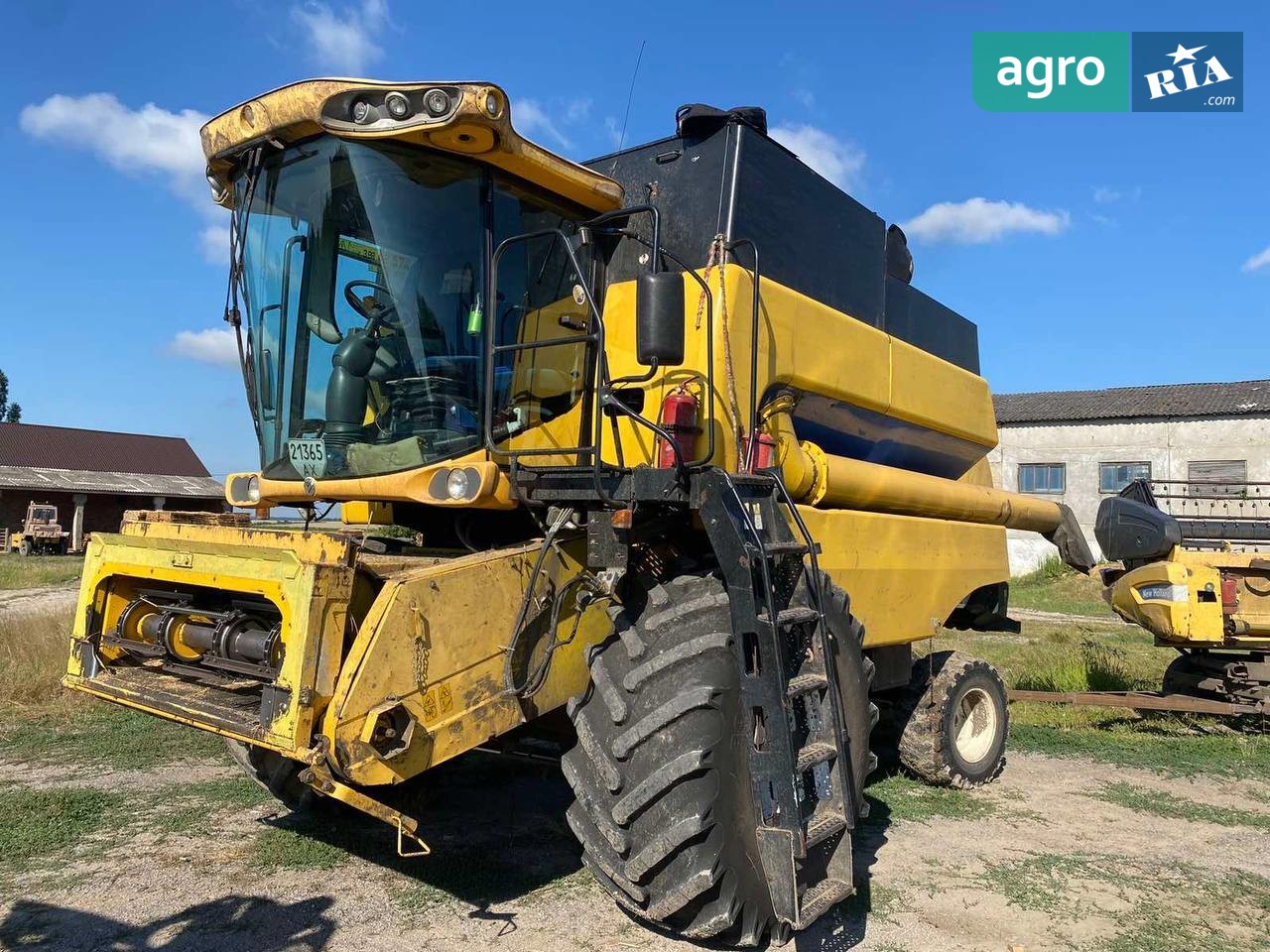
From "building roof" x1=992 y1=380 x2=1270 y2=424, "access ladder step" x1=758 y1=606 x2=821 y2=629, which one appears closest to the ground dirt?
"access ladder step" x1=758 y1=606 x2=821 y2=629

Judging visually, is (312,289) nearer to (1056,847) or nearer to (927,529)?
(927,529)

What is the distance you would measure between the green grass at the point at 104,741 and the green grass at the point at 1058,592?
1840 cm

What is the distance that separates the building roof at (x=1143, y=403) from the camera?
91.5 ft

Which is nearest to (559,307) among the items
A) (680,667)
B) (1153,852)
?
(680,667)

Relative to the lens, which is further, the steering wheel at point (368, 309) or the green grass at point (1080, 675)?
the green grass at point (1080, 675)

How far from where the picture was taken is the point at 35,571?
25844 millimetres

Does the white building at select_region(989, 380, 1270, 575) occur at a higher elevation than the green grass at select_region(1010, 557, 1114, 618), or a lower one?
higher

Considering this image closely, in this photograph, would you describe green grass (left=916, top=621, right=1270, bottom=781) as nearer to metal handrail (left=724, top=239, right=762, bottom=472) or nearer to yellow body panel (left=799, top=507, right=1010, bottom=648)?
yellow body panel (left=799, top=507, right=1010, bottom=648)

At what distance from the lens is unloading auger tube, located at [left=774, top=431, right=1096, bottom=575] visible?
4.90 m

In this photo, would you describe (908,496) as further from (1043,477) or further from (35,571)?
(1043,477)

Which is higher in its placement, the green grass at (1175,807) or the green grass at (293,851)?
the green grass at (293,851)

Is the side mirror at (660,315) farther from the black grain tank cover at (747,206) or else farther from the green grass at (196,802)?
the green grass at (196,802)

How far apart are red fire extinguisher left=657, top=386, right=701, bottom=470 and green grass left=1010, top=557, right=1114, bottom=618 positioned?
1894cm

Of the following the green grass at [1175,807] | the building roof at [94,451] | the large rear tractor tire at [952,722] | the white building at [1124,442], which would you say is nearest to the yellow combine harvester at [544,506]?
the large rear tractor tire at [952,722]
